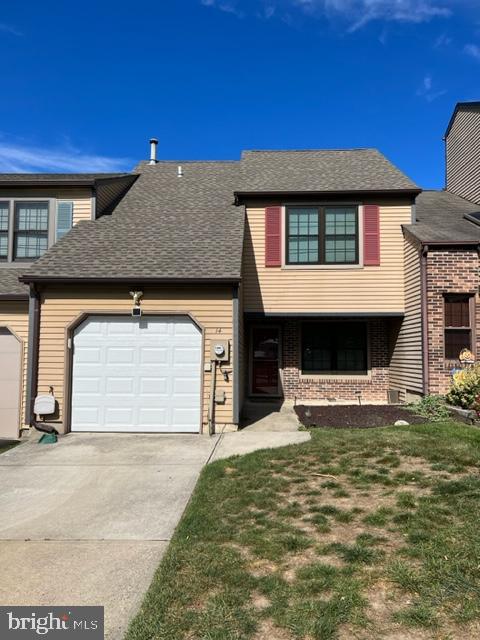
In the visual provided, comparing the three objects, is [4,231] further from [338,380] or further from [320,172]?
[338,380]

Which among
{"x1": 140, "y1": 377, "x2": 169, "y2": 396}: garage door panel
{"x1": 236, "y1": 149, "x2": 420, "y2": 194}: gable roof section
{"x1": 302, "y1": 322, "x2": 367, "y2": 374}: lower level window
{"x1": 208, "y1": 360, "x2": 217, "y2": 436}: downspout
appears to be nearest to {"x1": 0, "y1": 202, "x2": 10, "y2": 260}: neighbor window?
{"x1": 140, "y1": 377, "x2": 169, "y2": 396}: garage door panel

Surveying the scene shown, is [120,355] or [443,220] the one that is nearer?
[120,355]

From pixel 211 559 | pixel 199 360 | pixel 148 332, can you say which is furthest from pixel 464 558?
pixel 148 332

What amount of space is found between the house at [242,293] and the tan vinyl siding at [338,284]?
29mm

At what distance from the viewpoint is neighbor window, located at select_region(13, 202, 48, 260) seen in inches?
457

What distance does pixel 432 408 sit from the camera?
9883mm

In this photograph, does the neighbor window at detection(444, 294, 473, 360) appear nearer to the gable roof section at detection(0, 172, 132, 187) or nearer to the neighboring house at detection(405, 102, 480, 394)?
the neighboring house at detection(405, 102, 480, 394)

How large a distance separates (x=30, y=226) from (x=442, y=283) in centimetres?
1055

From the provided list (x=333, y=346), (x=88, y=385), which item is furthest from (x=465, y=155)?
(x=88, y=385)

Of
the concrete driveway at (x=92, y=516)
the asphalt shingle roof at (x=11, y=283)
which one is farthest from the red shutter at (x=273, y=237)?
the asphalt shingle roof at (x=11, y=283)

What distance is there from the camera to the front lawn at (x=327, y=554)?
2879 millimetres

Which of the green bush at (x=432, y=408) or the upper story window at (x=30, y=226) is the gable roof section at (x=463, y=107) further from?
the upper story window at (x=30, y=226)

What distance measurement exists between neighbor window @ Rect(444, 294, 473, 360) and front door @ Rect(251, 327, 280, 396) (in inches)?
183

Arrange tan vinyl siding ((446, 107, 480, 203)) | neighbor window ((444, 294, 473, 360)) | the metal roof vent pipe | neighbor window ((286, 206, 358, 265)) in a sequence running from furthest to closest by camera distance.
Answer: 1. the metal roof vent pipe
2. tan vinyl siding ((446, 107, 480, 203))
3. neighbor window ((286, 206, 358, 265))
4. neighbor window ((444, 294, 473, 360))
